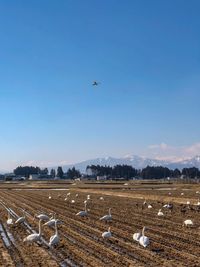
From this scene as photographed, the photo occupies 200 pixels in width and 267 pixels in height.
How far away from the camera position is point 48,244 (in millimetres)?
21156

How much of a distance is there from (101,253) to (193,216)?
59.0 feet

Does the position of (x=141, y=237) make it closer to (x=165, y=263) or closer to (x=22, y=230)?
(x=165, y=263)

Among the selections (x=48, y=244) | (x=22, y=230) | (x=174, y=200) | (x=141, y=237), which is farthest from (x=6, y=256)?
(x=174, y=200)

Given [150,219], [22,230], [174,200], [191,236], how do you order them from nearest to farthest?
[191,236]
[22,230]
[150,219]
[174,200]

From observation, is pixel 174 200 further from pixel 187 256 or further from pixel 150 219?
pixel 187 256

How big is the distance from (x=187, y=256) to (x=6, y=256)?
6812mm

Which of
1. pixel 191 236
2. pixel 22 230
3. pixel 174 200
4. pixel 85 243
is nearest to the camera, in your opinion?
pixel 85 243

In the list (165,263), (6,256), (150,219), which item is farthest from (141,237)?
(150,219)

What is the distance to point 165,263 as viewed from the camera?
16484 millimetres

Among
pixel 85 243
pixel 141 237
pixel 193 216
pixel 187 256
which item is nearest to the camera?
pixel 187 256

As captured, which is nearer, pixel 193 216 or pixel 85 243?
pixel 85 243

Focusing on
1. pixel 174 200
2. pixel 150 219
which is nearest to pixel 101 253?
pixel 150 219

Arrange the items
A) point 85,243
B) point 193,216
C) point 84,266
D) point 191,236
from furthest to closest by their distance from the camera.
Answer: point 193,216
point 191,236
point 85,243
point 84,266

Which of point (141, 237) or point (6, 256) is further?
point (141, 237)
